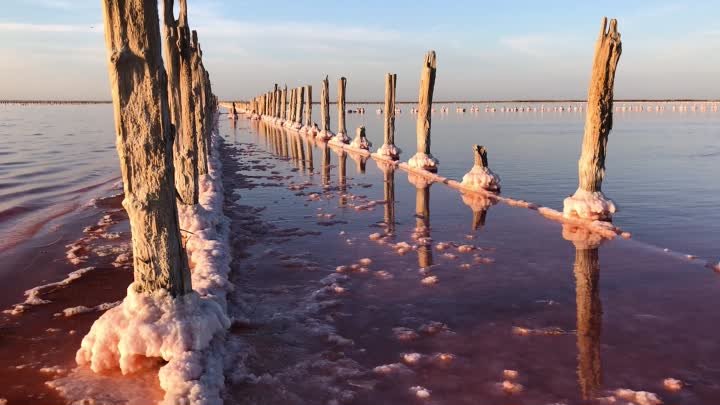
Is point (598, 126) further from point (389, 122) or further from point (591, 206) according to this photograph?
point (389, 122)

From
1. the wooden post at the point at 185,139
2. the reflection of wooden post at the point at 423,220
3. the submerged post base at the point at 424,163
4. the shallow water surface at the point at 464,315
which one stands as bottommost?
the shallow water surface at the point at 464,315

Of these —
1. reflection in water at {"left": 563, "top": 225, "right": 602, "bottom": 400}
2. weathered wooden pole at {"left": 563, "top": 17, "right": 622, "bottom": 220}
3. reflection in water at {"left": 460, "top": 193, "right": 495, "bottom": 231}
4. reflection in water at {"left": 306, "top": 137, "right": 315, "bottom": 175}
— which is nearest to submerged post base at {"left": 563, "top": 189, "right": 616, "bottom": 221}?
weathered wooden pole at {"left": 563, "top": 17, "right": 622, "bottom": 220}

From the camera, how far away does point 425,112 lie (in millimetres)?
16672

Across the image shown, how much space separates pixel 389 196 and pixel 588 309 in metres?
7.40

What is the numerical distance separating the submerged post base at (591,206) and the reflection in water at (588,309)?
623 mm

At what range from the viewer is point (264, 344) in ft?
15.4

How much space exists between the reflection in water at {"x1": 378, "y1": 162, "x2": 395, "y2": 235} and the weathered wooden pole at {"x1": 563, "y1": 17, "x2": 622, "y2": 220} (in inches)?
128

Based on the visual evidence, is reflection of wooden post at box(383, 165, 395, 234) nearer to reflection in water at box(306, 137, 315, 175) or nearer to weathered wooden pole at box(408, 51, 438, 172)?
weathered wooden pole at box(408, 51, 438, 172)

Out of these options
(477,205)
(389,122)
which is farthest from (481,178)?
(389,122)

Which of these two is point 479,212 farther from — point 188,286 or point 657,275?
point 188,286

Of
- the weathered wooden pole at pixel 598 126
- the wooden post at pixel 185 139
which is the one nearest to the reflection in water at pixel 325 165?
the wooden post at pixel 185 139

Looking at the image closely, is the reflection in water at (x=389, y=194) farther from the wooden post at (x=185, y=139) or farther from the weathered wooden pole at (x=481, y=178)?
the wooden post at (x=185, y=139)

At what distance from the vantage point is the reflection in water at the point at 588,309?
4.07 meters

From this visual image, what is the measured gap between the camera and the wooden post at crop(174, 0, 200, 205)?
8.35 meters
